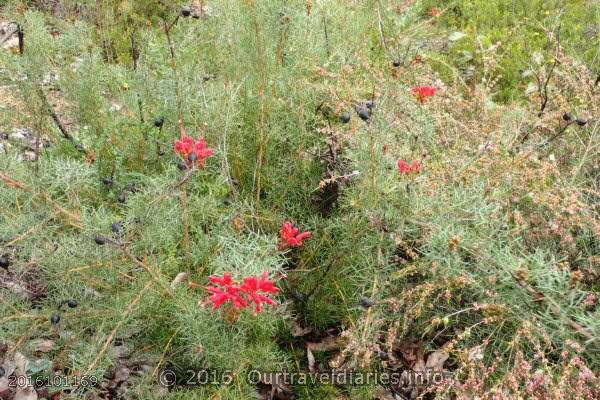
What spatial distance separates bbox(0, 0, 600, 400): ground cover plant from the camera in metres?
2.23

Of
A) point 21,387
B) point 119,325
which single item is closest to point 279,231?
point 119,325

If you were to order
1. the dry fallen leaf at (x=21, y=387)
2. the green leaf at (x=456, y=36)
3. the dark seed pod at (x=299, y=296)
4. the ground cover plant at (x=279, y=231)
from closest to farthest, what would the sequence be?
→ the ground cover plant at (x=279, y=231), the dry fallen leaf at (x=21, y=387), the dark seed pod at (x=299, y=296), the green leaf at (x=456, y=36)

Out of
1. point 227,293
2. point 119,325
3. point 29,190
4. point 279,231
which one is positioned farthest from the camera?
point 279,231

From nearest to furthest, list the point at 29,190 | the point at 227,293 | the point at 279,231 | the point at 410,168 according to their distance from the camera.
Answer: the point at 227,293, the point at 29,190, the point at 410,168, the point at 279,231

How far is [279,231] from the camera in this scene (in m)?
2.69

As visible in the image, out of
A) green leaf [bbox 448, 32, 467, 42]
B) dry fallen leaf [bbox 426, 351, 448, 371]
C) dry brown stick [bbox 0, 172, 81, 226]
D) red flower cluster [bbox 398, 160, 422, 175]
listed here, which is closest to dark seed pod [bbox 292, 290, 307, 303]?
dry fallen leaf [bbox 426, 351, 448, 371]

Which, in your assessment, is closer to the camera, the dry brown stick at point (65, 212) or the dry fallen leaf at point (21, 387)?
the dry brown stick at point (65, 212)

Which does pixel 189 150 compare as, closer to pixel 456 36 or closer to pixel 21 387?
pixel 21 387

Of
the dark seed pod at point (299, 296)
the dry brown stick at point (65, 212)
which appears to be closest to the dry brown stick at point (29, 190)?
the dry brown stick at point (65, 212)

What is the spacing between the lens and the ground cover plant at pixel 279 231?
7.32 ft

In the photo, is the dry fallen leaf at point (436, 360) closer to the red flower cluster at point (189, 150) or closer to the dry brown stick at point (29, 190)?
the red flower cluster at point (189, 150)

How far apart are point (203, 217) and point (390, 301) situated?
85 centimetres

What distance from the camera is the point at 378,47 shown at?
4.34 meters

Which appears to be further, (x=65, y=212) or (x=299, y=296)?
(x=299, y=296)
